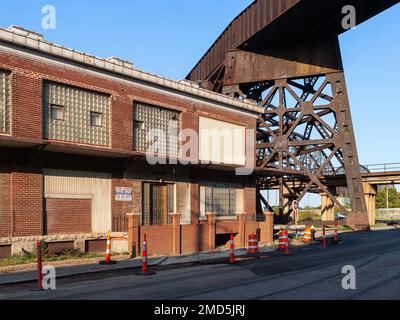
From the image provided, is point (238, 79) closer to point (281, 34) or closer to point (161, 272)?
point (281, 34)

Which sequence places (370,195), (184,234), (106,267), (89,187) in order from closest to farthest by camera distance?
(106,267) < (89,187) < (184,234) < (370,195)

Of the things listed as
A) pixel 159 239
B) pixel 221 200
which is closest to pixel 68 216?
pixel 159 239

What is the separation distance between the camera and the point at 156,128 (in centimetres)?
2409

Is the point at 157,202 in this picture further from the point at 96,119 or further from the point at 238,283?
the point at 238,283

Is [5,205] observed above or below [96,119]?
below

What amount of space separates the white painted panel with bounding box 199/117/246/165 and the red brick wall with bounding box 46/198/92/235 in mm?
8076

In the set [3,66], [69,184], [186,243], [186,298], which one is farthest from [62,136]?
[186,298]

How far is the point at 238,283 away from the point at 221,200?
15076 mm

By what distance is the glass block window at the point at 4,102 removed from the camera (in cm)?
1762

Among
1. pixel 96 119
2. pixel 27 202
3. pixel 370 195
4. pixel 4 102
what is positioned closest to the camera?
pixel 4 102

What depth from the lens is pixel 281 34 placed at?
4038cm

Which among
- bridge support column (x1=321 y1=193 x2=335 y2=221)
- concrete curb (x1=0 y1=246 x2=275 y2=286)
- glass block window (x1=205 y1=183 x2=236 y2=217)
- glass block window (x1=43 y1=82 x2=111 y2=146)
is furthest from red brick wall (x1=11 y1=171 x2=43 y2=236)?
bridge support column (x1=321 y1=193 x2=335 y2=221)

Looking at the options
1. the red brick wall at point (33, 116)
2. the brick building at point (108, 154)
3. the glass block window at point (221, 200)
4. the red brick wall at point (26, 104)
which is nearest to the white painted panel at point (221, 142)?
the brick building at point (108, 154)

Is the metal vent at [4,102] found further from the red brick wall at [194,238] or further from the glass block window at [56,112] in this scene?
the red brick wall at [194,238]
